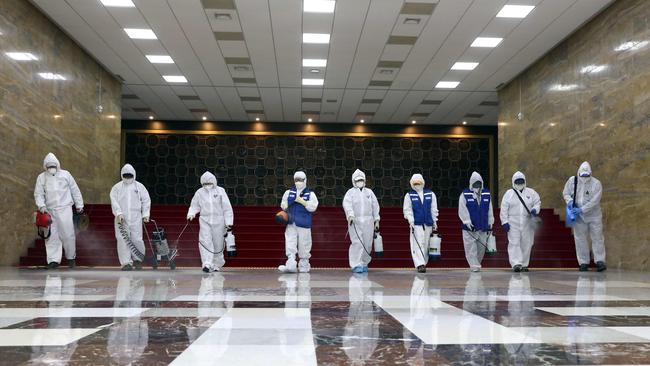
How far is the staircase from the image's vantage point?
12.5 meters

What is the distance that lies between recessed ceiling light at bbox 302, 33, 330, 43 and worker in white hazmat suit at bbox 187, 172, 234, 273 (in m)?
4.89

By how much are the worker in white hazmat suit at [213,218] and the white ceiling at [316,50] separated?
4.14 m

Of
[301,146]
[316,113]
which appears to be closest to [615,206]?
[316,113]

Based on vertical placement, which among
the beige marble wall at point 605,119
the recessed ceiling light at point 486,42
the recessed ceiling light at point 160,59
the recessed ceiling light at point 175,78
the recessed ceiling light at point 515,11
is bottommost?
the beige marble wall at point 605,119

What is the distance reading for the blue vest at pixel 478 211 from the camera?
36.4 feet

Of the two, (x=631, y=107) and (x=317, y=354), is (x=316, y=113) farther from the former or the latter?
(x=317, y=354)

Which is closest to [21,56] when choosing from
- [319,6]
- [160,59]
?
[160,59]

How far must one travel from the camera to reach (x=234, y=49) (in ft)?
48.7

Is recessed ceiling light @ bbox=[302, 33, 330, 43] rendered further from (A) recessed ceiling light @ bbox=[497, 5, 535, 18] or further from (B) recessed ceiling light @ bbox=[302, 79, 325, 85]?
(A) recessed ceiling light @ bbox=[497, 5, 535, 18]

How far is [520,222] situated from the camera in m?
11.4

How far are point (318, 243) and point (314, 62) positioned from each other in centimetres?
537

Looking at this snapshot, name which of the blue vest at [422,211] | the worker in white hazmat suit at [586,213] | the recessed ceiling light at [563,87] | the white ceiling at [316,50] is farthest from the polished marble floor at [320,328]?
the recessed ceiling light at [563,87]

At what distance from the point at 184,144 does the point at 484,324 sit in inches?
882

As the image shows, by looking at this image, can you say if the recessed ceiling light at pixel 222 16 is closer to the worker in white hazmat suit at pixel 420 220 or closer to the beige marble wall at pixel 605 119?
the worker in white hazmat suit at pixel 420 220
